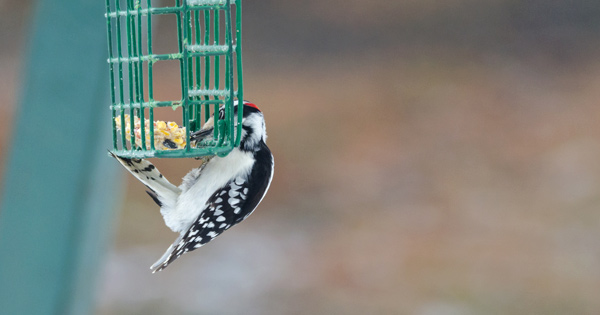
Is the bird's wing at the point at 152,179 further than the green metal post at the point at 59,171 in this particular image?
No

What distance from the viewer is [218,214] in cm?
221

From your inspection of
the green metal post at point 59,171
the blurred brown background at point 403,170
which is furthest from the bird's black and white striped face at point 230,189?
the blurred brown background at point 403,170

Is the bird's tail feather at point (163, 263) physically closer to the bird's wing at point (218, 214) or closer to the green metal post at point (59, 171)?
the bird's wing at point (218, 214)

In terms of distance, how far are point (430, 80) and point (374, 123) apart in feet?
3.00

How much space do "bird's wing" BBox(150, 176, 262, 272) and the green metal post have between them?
0.30m

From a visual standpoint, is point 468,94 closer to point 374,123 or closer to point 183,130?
point 374,123

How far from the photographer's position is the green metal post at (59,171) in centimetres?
219

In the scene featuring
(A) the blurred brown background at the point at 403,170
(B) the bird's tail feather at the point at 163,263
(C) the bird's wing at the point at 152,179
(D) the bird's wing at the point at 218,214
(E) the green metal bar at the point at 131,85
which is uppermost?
(E) the green metal bar at the point at 131,85

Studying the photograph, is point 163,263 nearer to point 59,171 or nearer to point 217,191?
point 217,191

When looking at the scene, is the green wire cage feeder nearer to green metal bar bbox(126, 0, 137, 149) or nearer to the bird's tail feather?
green metal bar bbox(126, 0, 137, 149)

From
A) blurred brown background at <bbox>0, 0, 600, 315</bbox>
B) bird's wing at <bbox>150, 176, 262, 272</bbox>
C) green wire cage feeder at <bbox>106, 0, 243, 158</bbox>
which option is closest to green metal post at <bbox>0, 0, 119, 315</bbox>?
green wire cage feeder at <bbox>106, 0, 243, 158</bbox>

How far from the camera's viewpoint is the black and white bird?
2.21 meters

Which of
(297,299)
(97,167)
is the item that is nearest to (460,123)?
(297,299)

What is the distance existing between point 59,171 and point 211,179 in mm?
446
